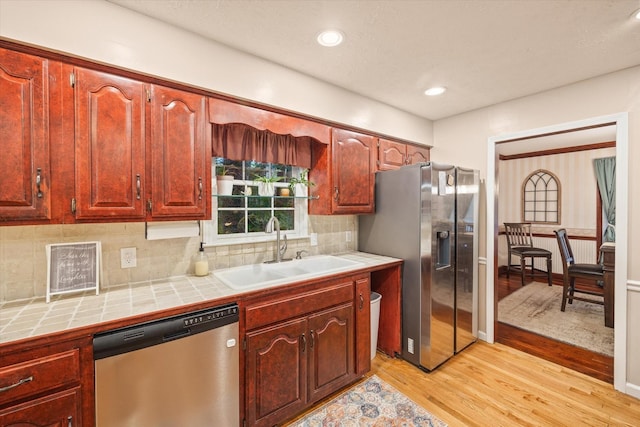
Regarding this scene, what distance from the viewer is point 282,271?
235 cm

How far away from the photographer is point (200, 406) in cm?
148

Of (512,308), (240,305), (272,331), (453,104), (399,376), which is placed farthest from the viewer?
(512,308)

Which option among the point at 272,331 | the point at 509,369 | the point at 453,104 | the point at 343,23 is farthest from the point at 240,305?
the point at 453,104

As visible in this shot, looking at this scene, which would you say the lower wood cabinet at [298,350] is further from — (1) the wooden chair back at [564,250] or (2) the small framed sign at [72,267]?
(1) the wooden chair back at [564,250]

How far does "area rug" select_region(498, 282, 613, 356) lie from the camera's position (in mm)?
2873

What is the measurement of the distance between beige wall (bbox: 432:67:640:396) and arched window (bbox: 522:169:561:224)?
3.47 m

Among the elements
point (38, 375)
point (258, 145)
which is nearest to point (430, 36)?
point (258, 145)

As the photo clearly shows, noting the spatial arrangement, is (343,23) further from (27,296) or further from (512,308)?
(512,308)

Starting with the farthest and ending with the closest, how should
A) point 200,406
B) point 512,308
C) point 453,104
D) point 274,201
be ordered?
1. point 512,308
2. point 453,104
3. point 274,201
4. point 200,406

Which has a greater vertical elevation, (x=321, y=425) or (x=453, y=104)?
(x=453, y=104)

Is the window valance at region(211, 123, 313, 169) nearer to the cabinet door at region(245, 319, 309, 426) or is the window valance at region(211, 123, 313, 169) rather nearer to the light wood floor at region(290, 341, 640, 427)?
the cabinet door at region(245, 319, 309, 426)

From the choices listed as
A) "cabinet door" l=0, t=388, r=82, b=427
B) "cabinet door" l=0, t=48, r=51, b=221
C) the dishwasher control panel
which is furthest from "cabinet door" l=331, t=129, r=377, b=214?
"cabinet door" l=0, t=388, r=82, b=427

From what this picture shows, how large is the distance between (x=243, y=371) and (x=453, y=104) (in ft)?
9.80

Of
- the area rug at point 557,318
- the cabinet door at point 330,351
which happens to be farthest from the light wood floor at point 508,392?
the area rug at point 557,318
